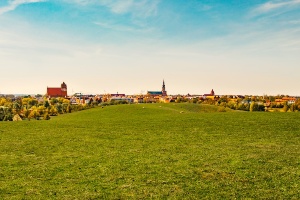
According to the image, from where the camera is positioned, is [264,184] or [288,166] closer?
[264,184]

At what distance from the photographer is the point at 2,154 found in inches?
451

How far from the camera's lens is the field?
7074 mm

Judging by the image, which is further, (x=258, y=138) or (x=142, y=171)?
(x=258, y=138)

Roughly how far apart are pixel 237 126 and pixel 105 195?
1386 centimetres

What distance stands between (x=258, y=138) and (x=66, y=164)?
9685 mm

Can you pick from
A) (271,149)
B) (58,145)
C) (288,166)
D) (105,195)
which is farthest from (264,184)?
(58,145)

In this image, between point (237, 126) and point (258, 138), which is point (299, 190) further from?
point (237, 126)

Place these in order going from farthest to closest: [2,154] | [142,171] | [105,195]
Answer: [2,154] < [142,171] < [105,195]

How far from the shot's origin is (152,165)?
31.2ft

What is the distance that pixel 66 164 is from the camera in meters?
9.80

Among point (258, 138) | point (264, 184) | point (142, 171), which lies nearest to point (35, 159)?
point (142, 171)

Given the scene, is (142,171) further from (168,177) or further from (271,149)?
(271,149)

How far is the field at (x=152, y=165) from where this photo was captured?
707cm

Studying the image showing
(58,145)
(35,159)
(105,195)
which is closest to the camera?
(105,195)
